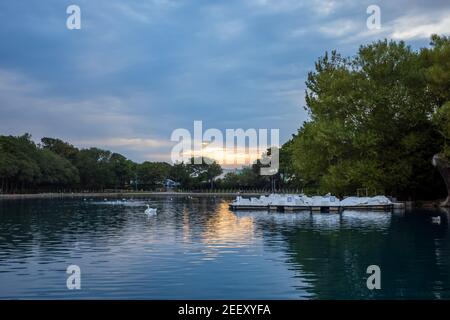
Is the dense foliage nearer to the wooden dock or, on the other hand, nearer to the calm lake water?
the wooden dock

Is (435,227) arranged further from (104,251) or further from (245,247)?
(104,251)

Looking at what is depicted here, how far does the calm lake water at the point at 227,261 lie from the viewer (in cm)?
1505

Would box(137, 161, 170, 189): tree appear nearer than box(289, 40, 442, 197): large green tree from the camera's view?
No

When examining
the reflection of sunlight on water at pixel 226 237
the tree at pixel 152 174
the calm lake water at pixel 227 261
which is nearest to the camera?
the calm lake water at pixel 227 261

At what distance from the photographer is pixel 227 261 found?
66.7 feet

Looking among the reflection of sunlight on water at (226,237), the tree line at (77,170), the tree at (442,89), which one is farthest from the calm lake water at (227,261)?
the tree line at (77,170)

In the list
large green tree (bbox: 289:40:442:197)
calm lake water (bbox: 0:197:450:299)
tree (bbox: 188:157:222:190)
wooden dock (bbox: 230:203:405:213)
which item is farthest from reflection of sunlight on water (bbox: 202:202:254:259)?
tree (bbox: 188:157:222:190)

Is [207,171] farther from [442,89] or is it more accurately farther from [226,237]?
[226,237]

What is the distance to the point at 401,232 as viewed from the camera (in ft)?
101

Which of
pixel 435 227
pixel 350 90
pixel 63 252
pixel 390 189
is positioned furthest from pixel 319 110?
pixel 63 252

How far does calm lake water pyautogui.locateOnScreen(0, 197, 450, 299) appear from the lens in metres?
15.1
